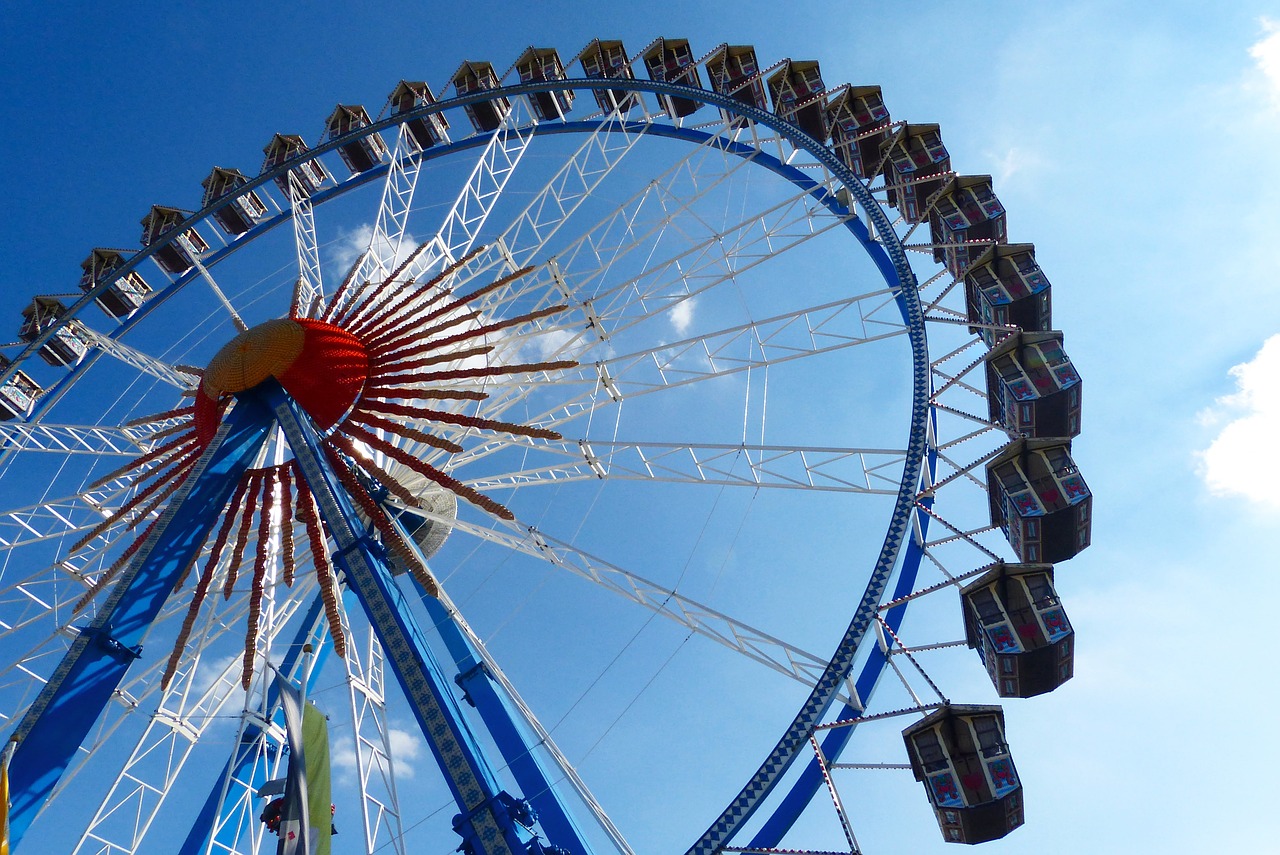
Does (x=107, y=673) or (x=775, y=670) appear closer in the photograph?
(x=107, y=673)

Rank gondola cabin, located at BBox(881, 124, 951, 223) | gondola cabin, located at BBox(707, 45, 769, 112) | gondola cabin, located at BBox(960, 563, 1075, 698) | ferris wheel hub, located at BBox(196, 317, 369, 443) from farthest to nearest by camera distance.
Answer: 1. gondola cabin, located at BBox(707, 45, 769, 112)
2. gondola cabin, located at BBox(881, 124, 951, 223)
3. ferris wheel hub, located at BBox(196, 317, 369, 443)
4. gondola cabin, located at BBox(960, 563, 1075, 698)

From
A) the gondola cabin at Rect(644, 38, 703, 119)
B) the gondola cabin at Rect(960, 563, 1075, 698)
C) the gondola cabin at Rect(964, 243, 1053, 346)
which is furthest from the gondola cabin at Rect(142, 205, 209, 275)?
the gondola cabin at Rect(960, 563, 1075, 698)

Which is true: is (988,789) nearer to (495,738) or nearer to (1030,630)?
(1030,630)

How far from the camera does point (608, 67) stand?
692 inches

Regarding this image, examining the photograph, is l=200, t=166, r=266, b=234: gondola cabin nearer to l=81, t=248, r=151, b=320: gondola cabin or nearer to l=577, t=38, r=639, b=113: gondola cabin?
l=81, t=248, r=151, b=320: gondola cabin

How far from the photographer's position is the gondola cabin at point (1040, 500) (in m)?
10.9

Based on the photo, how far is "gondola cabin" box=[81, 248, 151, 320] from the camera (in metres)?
18.4

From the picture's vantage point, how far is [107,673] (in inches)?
357

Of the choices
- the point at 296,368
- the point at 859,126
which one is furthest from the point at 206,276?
the point at 859,126

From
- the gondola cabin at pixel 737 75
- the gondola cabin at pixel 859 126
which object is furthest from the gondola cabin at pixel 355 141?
the gondola cabin at pixel 859 126

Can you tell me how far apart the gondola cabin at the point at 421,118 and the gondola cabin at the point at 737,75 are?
229 inches

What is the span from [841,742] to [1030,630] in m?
2.57

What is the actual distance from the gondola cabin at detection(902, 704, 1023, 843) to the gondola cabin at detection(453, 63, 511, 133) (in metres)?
14.5

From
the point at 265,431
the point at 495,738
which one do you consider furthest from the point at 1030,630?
the point at 265,431
